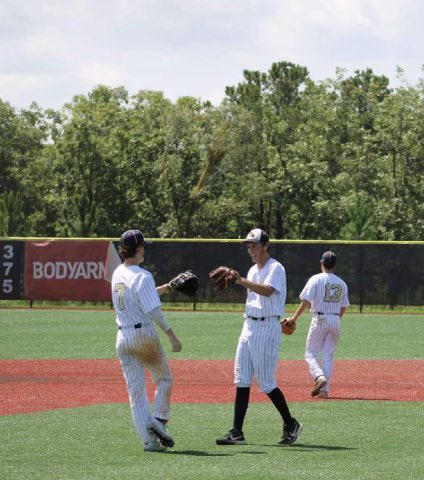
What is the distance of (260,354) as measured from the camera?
10742 mm

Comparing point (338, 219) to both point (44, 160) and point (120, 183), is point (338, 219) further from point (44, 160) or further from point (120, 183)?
point (44, 160)

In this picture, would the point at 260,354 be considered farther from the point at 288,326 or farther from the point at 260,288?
the point at 288,326

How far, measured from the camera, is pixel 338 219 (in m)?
58.9

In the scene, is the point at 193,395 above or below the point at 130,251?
below

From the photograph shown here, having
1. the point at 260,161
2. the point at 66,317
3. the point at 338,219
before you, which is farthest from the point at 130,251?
the point at 260,161

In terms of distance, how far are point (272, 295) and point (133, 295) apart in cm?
136

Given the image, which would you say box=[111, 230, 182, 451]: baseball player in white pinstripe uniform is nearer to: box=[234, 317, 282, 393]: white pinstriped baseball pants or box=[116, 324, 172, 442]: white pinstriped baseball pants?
box=[116, 324, 172, 442]: white pinstriped baseball pants

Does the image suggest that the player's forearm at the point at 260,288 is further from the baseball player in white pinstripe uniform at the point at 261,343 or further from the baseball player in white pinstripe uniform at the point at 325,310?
the baseball player in white pinstripe uniform at the point at 325,310

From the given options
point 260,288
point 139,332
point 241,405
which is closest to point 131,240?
point 139,332

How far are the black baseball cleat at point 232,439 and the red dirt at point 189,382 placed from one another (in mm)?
3531

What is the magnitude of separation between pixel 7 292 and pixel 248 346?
26042 millimetres

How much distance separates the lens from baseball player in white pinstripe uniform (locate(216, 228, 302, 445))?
35.0 feet

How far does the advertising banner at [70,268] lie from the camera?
35750mm

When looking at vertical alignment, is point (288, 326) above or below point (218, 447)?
above
